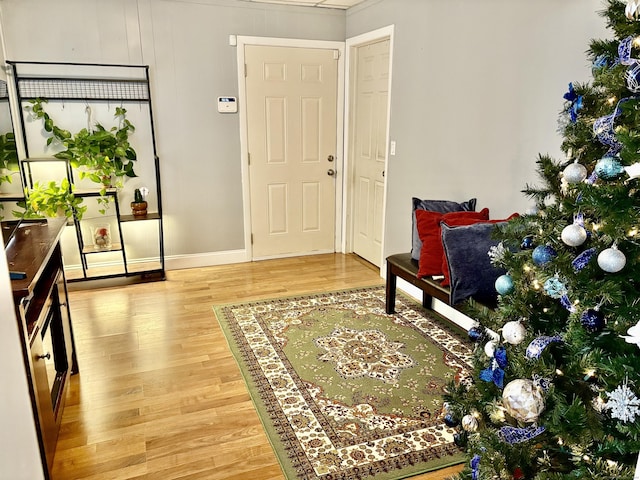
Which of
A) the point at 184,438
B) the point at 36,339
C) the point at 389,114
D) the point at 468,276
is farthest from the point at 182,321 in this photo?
the point at 389,114

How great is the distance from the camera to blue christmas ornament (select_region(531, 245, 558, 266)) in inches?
53.9

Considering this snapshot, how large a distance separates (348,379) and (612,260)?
1834 mm

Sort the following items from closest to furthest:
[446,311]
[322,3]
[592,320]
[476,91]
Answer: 1. [592,320]
2. [476,91]
3. [446,311]
4. [322,3]

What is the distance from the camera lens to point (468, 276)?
8.73 ft

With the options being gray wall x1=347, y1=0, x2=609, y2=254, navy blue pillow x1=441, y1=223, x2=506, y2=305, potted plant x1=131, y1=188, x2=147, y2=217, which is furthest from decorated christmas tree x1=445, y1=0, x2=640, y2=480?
potted plant x1=131, y1=188, x2=147, y2=217

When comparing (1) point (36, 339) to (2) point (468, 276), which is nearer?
(1) point (36, 339)

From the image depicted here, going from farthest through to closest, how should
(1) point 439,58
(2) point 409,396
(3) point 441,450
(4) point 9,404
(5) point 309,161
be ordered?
(5) point 309,161 → (1) point 439,58 → (2) point 409,396 → (3) point 441,450 → (4) point 9,404

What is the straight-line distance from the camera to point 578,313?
126 centimetres

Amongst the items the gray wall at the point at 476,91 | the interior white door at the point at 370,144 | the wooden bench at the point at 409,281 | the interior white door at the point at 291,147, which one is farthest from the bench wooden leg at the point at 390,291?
the interior white door at the point at 291,147

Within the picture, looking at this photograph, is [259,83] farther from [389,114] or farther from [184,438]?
[184,438]

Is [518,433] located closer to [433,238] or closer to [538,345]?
[538,345]

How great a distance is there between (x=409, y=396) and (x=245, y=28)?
3531 mm

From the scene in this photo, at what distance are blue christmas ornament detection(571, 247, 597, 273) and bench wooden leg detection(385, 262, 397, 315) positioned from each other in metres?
2.21

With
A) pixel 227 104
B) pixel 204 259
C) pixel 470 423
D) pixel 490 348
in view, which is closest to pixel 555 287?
pixel 490 348
